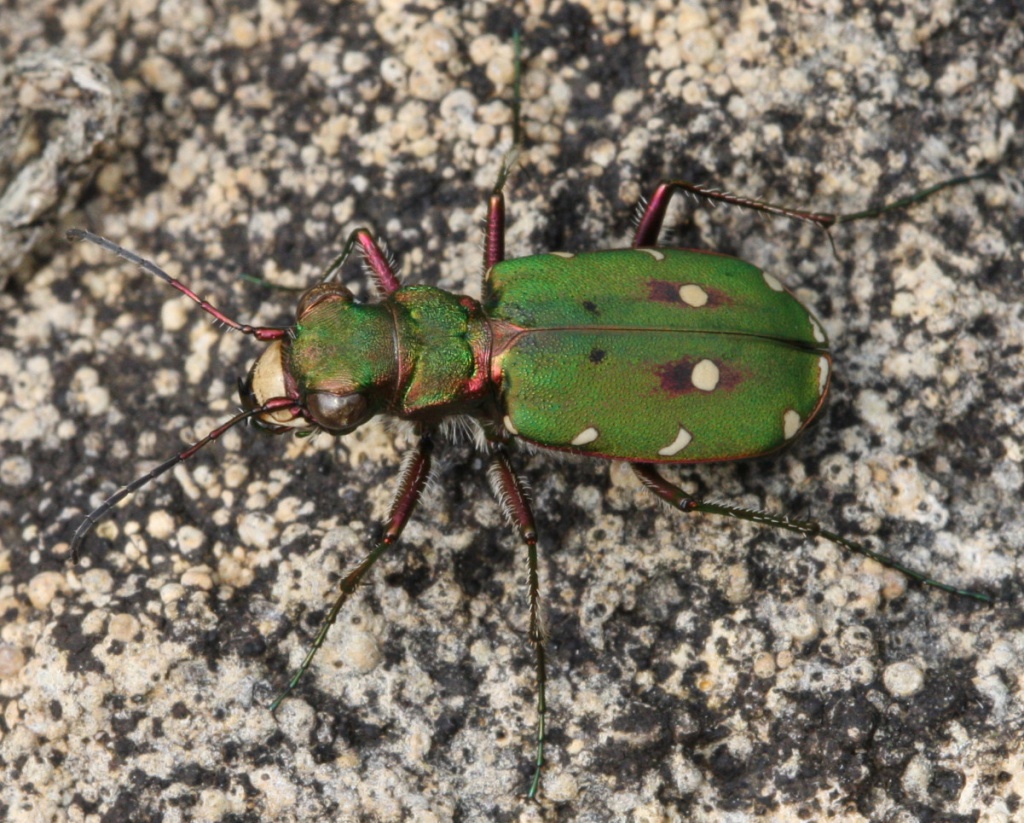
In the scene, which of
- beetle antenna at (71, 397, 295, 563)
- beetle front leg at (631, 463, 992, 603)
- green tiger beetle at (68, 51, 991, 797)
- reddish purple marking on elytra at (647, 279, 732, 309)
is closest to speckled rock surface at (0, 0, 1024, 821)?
beetle front leg at (631, 463, 992, 603)

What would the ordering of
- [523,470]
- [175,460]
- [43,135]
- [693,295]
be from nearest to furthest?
1. [175,460]
2. [693,295]
3. [523,470]
4. [43,135]

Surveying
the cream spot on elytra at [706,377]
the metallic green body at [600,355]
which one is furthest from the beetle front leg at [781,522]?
the cream spot on elytra at [706,377]

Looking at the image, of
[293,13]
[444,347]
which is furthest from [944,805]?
[293,13]

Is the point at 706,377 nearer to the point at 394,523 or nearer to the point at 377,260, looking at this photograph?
the point at 394,523

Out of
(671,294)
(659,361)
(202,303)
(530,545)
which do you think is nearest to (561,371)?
(659,361)

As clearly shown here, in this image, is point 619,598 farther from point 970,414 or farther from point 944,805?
point 970,414

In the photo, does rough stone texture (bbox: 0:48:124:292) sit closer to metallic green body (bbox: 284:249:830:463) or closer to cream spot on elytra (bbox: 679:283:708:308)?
metallic green body (bbox: 284:249:830:463)
